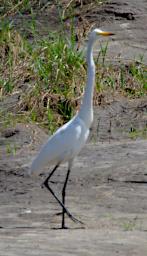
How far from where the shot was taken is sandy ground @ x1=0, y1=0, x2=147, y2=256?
6.80m

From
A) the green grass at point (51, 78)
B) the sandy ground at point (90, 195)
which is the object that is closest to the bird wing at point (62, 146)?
the sandy ground at point (90, 195)

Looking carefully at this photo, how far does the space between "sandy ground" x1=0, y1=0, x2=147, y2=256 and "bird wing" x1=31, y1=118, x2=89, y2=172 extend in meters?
0.52

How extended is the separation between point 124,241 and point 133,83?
6427mm

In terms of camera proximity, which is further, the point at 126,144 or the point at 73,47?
the point at 73,47

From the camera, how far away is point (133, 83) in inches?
514

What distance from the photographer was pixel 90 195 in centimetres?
902

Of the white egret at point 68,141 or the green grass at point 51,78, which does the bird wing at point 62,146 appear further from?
the green grass at point 51,78

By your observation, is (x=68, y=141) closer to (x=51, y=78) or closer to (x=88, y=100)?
(x=88, y=100)

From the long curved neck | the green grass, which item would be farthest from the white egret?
the green grass

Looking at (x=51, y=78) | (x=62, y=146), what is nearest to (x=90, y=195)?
(x=62, y=146)

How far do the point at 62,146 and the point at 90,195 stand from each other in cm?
105

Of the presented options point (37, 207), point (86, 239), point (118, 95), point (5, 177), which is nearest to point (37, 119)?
point (118, 95)

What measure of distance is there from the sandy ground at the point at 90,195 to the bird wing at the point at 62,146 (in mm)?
517

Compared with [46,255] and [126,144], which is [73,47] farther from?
[46,255]
